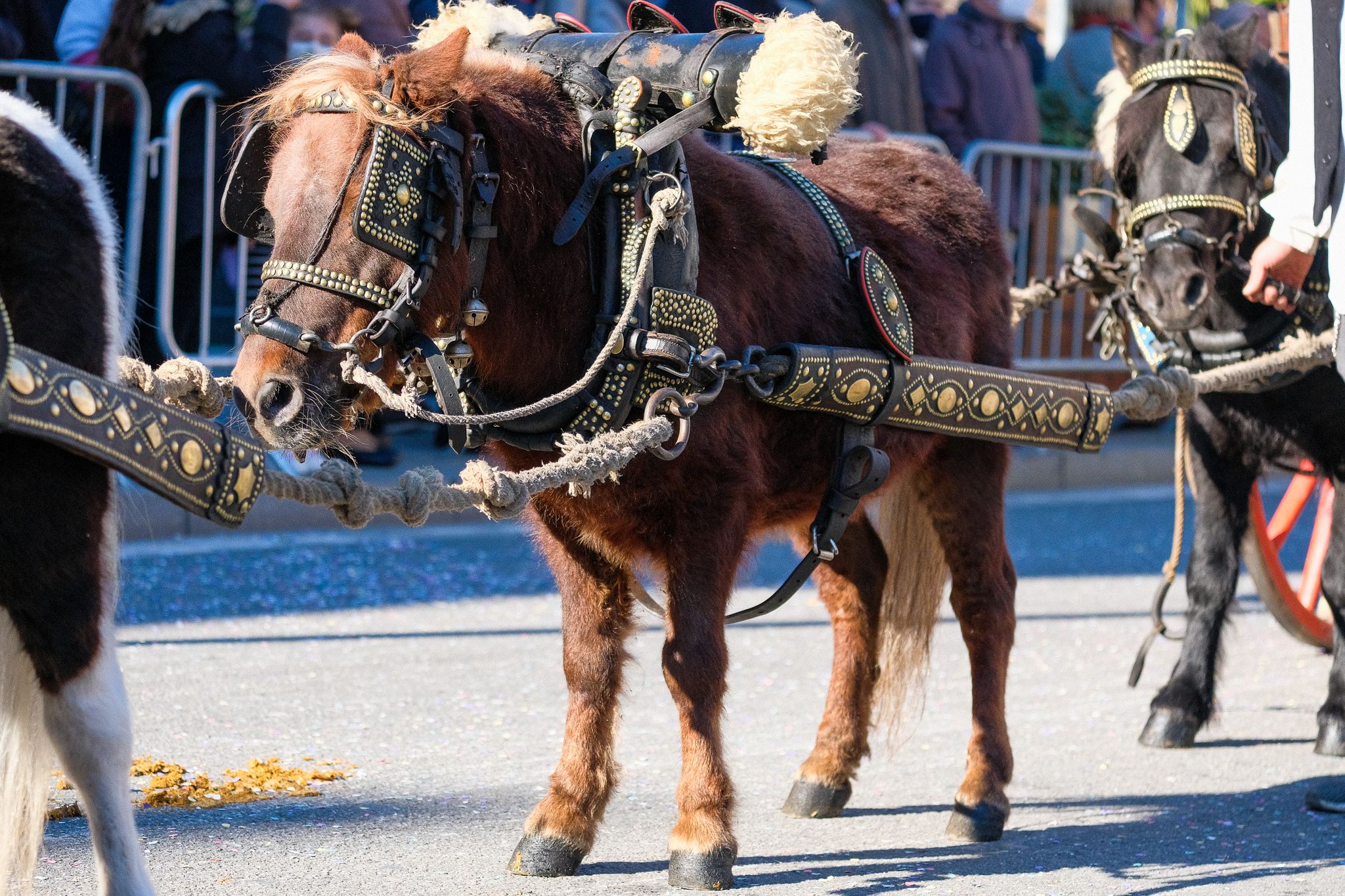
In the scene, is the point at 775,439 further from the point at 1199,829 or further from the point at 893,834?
the point at 1199,829

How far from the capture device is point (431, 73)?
9.32 feet

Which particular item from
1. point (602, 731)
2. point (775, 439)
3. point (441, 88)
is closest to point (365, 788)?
point (602, 731)

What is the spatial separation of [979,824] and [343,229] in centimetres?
208

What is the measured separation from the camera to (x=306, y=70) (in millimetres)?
2840

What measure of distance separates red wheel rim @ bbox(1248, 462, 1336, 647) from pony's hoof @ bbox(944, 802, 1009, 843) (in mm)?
1655

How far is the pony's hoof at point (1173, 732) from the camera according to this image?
465 cm

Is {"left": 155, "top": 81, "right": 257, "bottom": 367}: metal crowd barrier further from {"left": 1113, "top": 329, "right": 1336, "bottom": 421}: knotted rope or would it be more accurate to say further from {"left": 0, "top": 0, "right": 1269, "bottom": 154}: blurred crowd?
{"left": 1113, "top": 329, "right": 1336, "bottom": 421}: knotted rope

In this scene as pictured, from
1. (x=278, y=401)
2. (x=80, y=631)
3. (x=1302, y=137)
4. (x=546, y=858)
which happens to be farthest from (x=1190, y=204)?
(x=80, y=631)

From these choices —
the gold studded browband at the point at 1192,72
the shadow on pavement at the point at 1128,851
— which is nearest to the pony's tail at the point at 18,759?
the shadow on pavement at the point at 1128,851

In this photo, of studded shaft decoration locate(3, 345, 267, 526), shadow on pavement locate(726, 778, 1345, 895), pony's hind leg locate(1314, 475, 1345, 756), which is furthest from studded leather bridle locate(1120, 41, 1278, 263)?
studded shaft decoration locate(3, 345, 267, 526)

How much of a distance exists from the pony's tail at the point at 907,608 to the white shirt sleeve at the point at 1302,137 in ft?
4.07

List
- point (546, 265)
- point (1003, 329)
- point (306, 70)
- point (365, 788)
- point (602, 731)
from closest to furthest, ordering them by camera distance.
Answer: point (306, 70)
point (546, 265)
point (602, 731)
point (365, 788)
point (1003, 329)

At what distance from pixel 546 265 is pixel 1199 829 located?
2174mm

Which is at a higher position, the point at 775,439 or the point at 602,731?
the point at 775,439
